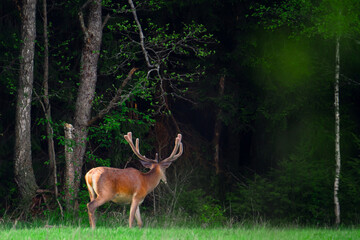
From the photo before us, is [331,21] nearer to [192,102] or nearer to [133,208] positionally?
[192,102]

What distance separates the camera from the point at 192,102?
15891 millimetres

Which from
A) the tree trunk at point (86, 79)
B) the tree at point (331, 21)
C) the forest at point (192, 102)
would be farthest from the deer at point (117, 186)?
the tree at point (331, 21)

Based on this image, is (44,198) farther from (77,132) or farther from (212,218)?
(212,218)

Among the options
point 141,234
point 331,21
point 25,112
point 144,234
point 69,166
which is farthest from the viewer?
point 331,21

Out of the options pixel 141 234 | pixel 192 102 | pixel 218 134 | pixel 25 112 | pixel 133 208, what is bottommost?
pixel 141 234

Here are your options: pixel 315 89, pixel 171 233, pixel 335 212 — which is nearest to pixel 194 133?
pixel 315 89

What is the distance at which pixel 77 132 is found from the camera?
47.5 feet

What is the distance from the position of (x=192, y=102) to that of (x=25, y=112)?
4429 mm

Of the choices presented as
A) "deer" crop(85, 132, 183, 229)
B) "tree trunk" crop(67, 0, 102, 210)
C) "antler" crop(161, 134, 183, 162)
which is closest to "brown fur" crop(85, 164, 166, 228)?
"deer" crop(85, 132, 183, 229)

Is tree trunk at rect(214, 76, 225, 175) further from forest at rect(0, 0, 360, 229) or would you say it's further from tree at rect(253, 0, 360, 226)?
tree at rect(253, 0, 360, 226)

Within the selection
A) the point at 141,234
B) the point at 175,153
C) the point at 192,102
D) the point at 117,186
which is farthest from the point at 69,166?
the point at 141,234

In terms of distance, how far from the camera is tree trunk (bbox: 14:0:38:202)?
1369cm

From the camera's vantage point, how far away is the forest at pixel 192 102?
14.2m

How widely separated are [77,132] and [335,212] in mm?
6608
